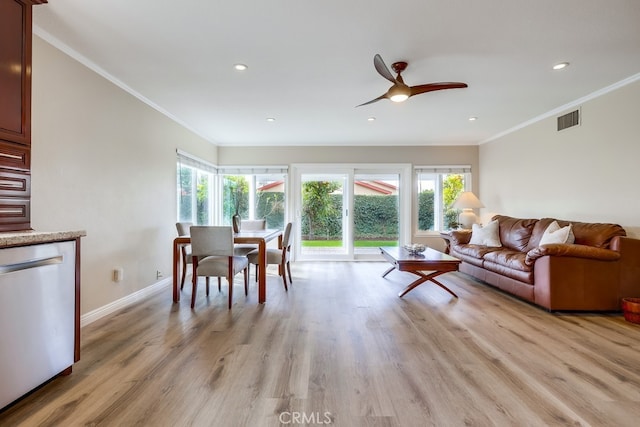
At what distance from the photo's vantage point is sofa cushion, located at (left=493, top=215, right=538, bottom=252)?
13.7 feet

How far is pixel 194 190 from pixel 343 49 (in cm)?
362

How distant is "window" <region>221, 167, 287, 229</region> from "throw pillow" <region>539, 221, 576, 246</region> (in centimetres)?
430

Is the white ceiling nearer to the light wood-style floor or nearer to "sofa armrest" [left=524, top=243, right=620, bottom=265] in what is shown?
"sofa armrest" [left=524, top=243, right=620, bottom=265]

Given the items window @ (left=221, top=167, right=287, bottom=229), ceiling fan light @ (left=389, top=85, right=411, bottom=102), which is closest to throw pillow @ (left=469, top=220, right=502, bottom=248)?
ceiling fan light @ (left=389, top=85, right=411, bottom=102)

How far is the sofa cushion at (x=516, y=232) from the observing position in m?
4.17

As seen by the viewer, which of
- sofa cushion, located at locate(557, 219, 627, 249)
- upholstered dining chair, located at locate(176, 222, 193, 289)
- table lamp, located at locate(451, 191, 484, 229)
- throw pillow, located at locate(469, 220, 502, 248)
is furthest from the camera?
table lamp, located at locate(451, 191, 484, 229)

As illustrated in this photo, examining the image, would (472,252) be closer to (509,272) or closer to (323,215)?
(509,272)

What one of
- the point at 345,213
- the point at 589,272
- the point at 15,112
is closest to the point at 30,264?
the point at 15,112

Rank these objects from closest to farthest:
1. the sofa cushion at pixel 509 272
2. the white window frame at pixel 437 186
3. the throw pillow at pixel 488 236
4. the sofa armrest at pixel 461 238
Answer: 1. the sofa cushion at pixel 509 272
2. the throw pillow at pixel 488 236
3. the sofa armrest at pixel 461 238
4. the white window frame at pixel 437 186

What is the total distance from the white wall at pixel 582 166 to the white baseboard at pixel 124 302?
5.34 meters

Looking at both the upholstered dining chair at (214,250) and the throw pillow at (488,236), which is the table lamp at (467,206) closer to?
the throw pillow at (488,236)

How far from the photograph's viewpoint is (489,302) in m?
3.37

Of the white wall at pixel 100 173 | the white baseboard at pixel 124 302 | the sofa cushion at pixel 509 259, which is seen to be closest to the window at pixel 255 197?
the white wall at pixel 100 173

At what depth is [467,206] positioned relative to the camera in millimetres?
5293
